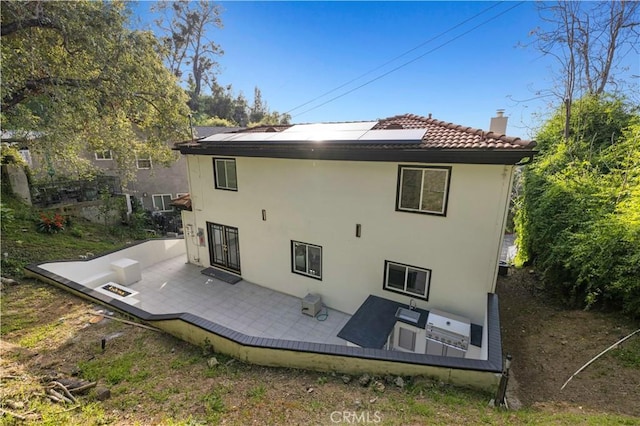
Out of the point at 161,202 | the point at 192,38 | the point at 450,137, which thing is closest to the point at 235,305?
the point at 450,137

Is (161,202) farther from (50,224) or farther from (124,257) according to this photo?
(124,257)

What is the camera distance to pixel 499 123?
792cm

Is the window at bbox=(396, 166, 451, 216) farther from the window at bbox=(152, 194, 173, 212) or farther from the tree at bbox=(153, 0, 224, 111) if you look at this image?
the tree at bbox=(153, 0, 224, 111)

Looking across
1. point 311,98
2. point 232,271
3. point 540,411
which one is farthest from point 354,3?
point 311,98

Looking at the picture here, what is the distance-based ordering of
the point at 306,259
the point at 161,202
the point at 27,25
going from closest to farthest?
the point at 27,25 < the point at 306,259 < the point at 161,202

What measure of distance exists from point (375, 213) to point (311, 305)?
3464 mm

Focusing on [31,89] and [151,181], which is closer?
[31,89]

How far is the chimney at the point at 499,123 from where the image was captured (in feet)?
25.8

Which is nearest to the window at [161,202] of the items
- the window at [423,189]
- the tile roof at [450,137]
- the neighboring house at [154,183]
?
the neighboring house at [154,183]

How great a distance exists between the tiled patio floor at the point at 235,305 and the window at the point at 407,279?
1.91m

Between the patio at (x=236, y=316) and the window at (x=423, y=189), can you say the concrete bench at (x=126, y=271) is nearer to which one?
the patio at (x=236, y=316)

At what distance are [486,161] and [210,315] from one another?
335 inches

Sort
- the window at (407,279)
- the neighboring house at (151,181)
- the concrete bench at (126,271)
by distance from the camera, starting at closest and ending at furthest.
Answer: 1. the window at (407,279)
2. the concrete bench at (126,271)
3. the neighboring house at (151,181)

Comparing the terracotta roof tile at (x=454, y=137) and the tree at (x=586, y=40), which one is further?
the tree at (x=586, y=40)
